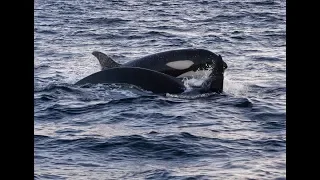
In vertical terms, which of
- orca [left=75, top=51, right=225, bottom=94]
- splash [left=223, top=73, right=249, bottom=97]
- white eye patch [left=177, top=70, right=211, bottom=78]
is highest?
orca [left=75, top=51, right=225, bottom=94]

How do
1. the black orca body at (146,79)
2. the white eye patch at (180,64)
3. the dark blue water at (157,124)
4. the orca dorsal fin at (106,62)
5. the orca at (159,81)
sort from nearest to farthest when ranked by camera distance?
the dark blue water at (157,124) < the orca at (159,81) < the black orca body at (146,79) < the white eye patch at (180,64) < the orca dorsal fin at (106,62)

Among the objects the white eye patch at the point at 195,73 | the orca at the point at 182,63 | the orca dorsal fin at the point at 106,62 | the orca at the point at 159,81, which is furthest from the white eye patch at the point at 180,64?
the orca dorsal fin at the point at 106,62

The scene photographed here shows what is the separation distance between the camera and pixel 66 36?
28.9 metres

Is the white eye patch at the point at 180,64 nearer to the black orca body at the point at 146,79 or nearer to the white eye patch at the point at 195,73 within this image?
the white eye patch at the point at 195,73

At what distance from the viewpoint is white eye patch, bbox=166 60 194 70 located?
13.6m

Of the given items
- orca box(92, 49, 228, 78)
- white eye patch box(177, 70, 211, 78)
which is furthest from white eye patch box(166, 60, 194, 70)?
white eye patch box(177, 70, 211, 78)

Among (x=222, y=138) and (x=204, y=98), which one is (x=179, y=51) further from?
(x=222, y=138)

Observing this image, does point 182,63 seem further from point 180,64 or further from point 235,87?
point 235,87

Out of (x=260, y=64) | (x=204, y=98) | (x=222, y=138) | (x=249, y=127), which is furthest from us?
(x=260, y=64)

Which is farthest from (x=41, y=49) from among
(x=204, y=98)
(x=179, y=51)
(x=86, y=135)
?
(x=86, y=135)

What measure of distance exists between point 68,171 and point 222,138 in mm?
2825

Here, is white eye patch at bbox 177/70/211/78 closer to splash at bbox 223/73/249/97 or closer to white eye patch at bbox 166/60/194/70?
white eye patch at bbox 166/60/194/70

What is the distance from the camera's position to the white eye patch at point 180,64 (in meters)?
13.6
